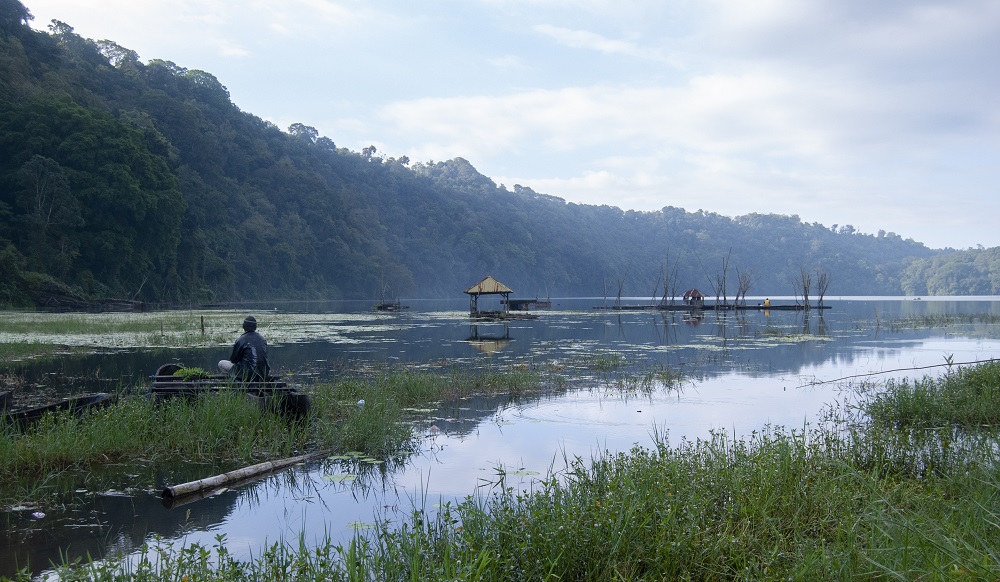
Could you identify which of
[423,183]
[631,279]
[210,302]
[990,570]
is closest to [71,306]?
[210,302]

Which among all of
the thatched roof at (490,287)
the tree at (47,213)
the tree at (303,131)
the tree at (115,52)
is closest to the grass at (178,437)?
the thatched roof at (490,287)

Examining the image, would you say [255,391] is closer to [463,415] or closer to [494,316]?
[463,415]

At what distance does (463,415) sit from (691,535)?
296 inches

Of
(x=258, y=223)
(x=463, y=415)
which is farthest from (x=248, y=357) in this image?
(x=258, y=223)

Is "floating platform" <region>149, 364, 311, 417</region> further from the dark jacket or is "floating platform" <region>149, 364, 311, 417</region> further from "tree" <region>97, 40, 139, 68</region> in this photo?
"tree" <region>97, 40, 139, 68</region>

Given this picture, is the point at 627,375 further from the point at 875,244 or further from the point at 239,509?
the point at 875,244

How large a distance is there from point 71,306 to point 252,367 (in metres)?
38.2

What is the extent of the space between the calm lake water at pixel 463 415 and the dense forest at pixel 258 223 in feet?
88.0

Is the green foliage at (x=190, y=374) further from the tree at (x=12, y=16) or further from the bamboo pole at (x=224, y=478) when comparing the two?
the tree at (x=12, y=16)

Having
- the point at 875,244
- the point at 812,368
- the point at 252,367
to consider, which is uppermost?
the point at 875,244

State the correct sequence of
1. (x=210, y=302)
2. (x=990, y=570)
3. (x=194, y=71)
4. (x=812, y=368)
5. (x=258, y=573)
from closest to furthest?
(x=990, y=570) < (x=258, y=573) < (x=812, y=368) < (x=210, y=302) < (x=194, y=71)

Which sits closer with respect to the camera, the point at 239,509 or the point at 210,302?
the point at 239,509

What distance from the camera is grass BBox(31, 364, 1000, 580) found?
13.0ft

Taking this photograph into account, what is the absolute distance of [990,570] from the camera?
3047mm
